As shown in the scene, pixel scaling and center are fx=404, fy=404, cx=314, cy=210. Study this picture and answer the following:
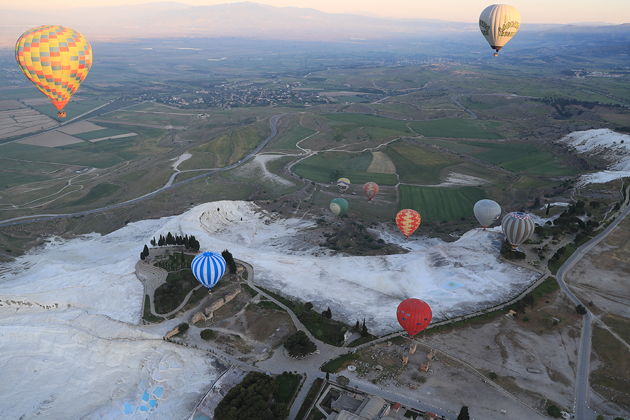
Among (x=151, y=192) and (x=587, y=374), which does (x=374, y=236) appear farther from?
(x=151, y=192)

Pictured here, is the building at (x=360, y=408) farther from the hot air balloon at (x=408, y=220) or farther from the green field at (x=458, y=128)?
the green field at (x=458, y=128)

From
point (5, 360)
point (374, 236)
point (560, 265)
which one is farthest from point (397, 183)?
point (5, 360)

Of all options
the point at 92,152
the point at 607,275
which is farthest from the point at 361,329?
the point at 92,152

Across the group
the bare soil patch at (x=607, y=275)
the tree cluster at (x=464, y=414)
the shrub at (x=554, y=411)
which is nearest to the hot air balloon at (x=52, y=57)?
the tree cluster at (x=464, y=414)

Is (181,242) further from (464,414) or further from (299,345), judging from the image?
(464,414)

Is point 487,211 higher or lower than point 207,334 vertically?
higher

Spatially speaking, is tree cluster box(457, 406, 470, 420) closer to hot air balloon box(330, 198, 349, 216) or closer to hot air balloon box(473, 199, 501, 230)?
hot air balloon box(473, 199, 501, 230)

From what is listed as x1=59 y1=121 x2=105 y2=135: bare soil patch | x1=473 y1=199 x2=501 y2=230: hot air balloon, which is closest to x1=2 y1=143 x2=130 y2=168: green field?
x1=59 y1=121 x2=105 y2=135: bare soil patch
